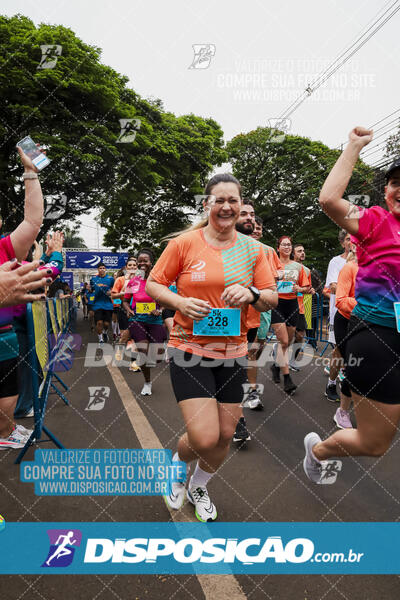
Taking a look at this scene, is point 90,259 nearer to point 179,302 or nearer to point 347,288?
point 347,288

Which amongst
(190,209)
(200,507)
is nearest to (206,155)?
(190,209)

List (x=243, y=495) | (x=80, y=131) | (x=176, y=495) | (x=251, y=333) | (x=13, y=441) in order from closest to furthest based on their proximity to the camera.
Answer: (x=176, y=495) → (x=243, y=495) → (x=13, y=441) → (x=251, y=333) → (x=80, y=131)

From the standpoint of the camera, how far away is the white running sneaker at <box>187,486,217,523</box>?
254cm

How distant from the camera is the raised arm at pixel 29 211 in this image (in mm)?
2549

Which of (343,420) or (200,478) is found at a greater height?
(343,420)

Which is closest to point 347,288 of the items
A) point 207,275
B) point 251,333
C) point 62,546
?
point 251,333

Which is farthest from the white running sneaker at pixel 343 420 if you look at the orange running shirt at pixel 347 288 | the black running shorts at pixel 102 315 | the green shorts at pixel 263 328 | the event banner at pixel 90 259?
the event banner at pixel 90 259

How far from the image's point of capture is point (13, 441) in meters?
3.82

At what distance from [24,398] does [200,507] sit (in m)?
3.04

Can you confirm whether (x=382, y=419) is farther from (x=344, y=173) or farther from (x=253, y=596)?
(x=344, y=173)

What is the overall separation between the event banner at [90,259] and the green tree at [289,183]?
34.4 feet

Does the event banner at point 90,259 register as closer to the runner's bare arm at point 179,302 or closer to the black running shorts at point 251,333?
the black running shorts at point 251,333

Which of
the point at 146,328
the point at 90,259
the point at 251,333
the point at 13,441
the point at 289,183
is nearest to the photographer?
the point at 13,441

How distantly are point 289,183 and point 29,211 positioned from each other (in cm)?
2696
